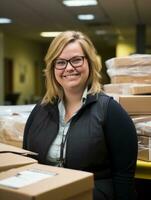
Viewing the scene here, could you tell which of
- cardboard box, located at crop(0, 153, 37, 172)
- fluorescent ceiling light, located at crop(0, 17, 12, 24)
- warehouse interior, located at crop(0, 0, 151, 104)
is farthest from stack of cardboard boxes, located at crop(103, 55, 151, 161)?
fluorescent ceiling light, located at crop(0, 17, 12, 24)

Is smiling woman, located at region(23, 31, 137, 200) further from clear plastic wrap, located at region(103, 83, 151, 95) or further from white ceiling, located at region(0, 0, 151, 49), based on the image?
white ceiling, located at region(0, 0, 151, 49)

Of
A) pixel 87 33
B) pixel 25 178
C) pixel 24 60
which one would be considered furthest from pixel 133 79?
pixel 24 60

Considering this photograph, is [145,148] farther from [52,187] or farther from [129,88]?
[52,187]

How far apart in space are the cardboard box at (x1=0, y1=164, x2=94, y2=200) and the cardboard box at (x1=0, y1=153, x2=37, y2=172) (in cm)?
2

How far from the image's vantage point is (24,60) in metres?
11.3

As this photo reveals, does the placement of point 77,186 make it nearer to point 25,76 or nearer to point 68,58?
point 68,58

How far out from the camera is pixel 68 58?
5.10ft

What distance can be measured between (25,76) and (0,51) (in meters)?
2.81

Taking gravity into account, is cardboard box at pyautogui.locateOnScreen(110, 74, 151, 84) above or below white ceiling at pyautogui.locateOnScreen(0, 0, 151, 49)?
below

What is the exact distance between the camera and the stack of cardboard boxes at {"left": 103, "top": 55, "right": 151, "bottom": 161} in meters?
2.00

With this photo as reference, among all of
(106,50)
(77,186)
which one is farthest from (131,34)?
(77,186)

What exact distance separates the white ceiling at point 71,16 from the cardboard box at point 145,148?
4.23m

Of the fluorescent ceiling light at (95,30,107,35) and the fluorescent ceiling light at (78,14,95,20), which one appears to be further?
the fluorescent ceiling light at (95,30,107,35)

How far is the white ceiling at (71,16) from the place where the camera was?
5.90 metres
